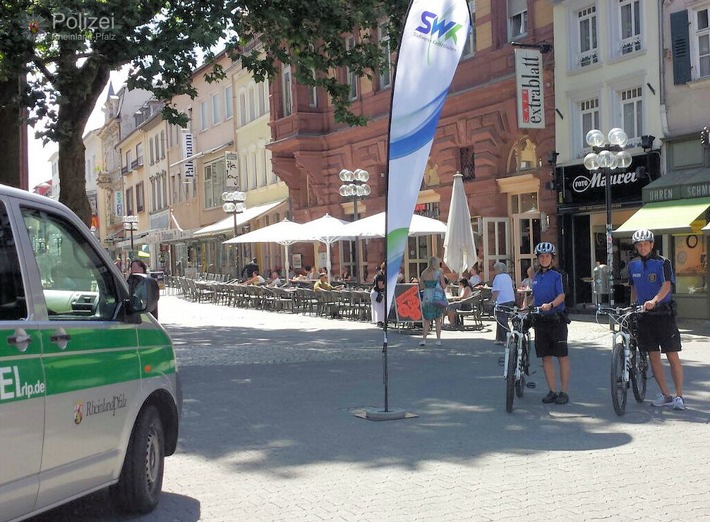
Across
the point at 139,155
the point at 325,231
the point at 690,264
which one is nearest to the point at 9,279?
the point at 690,264

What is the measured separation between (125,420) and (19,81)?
42.1 feet

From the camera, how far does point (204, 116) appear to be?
2137 inches

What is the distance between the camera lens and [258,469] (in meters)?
7.03

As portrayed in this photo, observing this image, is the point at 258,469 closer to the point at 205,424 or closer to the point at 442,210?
the point at 205,424

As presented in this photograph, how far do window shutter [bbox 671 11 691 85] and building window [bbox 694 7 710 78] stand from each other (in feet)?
0.65

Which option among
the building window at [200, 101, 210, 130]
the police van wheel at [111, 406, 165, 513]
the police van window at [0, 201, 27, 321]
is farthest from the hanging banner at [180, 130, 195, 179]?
the police van window at [0, 201, 27, 321]

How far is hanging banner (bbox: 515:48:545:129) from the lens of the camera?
80.0 ft

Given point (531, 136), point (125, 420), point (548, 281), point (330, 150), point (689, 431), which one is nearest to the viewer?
point (125, 420)

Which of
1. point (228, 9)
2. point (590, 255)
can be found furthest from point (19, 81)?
point (590, 255)

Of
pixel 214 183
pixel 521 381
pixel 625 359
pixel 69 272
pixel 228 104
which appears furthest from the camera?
pixel 214 183

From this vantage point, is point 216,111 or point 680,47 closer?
point 680,47

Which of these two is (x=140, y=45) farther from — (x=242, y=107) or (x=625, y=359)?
(x=242, y=107)

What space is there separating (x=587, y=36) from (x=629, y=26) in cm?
146

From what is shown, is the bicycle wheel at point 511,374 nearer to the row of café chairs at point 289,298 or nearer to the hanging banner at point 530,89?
the row of café chairs at point 289,298
